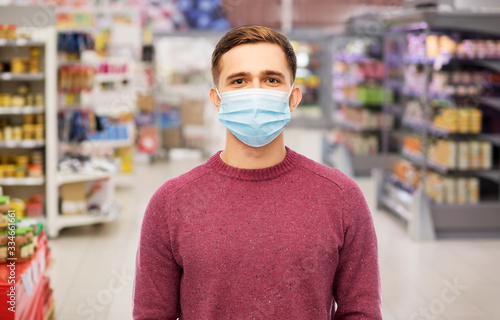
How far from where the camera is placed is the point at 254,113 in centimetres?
185

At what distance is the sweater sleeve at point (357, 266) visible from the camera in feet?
5.96

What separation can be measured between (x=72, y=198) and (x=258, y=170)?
557 centimetres

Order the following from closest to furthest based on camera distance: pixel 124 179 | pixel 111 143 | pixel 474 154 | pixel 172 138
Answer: pixel 474 154 → pixel 111 143 → pixel 124 179 → pixel 172 138

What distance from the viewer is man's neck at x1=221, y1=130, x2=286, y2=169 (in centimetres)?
185

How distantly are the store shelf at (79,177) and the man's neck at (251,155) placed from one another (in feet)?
17.4

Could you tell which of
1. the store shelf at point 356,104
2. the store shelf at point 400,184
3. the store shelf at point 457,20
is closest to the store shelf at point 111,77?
the store shelf at point 356,104

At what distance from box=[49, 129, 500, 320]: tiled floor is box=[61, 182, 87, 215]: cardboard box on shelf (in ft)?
0.82

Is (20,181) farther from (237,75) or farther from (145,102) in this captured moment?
(145,102)

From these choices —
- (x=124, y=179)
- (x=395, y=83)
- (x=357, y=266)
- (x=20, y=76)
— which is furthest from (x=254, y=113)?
(x=124, y=179)

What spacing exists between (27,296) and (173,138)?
9309 mm

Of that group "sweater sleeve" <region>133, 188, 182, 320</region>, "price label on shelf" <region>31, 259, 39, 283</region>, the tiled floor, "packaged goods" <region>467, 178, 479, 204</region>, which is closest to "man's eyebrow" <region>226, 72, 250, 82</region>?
"sweater sleeve" <region>133, 188, 182, 320</region>

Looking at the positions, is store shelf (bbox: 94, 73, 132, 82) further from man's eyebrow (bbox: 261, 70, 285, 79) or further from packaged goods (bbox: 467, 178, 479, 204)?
man's eyebrow (bbox: 261, 70, 285, 79)

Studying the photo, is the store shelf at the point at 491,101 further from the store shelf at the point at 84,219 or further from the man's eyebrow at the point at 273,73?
the man's eyebrow at the point at 273,73

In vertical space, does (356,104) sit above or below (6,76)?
below
